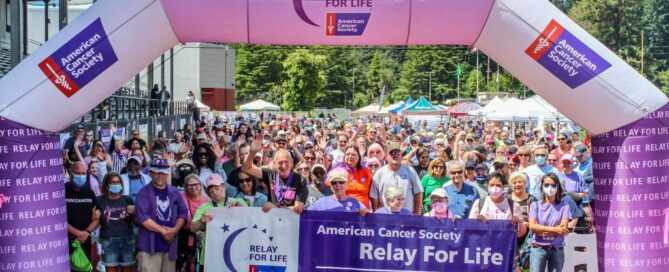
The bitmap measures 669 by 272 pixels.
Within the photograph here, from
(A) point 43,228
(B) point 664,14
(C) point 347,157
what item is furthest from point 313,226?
(B) point 664,14

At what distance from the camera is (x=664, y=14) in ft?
374

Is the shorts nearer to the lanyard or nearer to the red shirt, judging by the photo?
the lanyard

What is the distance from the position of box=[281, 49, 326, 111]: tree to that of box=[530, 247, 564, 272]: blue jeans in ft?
234

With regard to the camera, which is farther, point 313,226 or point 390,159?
point 390,159

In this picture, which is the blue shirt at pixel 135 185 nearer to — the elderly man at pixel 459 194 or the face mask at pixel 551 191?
the elderly man at pixel 459 194

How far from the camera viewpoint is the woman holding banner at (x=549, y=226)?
323 inches

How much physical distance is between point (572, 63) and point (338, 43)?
207 cm

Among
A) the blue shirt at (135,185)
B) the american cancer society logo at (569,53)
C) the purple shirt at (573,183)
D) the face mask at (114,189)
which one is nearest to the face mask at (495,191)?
the american cancer society logo at (569,53)

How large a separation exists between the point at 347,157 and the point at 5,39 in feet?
63.7

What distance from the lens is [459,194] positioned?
9305mm

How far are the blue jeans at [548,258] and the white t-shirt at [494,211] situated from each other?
0.45 metres

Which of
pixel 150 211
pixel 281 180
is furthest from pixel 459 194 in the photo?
pixel 150 211

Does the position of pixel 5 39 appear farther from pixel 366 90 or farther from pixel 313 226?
pixel 366 90

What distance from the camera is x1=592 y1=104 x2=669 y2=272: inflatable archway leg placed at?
754cm
